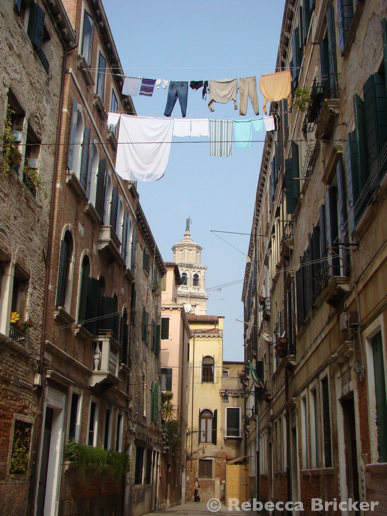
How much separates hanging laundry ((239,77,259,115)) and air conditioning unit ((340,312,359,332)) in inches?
233

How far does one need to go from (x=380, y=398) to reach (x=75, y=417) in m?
10.0

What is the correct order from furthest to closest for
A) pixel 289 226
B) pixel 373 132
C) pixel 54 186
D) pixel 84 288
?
pixel 289 226 → pixel 84 288 → pixel 54 186 → pixel 373 132

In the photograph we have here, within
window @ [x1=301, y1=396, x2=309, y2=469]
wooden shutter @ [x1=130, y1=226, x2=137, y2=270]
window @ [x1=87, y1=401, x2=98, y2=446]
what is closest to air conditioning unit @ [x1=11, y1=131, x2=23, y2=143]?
window @ [x1=87, y1=401, x2=98, y2=446]

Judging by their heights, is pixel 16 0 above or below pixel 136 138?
above

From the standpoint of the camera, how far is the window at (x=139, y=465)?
2631 cm

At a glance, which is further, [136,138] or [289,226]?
[289,226]

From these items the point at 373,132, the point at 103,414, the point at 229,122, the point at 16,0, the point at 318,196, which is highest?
the point at 16,0

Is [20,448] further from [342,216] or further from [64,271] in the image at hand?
[342,216]

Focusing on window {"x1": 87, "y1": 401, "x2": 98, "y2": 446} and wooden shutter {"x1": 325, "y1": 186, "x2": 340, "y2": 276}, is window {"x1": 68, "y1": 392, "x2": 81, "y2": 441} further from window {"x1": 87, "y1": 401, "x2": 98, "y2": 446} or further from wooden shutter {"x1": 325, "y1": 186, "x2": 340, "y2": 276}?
wooden shutter {"x1": 325, "y1": 186, "x2": 340, "y2": 276}

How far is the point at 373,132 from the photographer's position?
8.33 m

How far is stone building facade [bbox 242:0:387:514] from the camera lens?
8.55 m

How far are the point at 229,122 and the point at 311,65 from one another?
7.86 ft

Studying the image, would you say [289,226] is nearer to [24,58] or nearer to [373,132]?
[24,58]

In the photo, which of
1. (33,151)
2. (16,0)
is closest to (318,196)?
(33,151)
